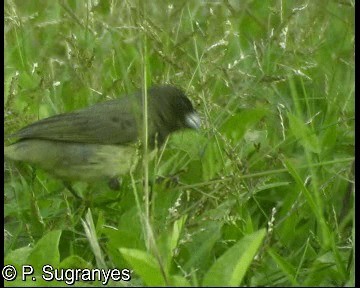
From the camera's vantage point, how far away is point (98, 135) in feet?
15.0

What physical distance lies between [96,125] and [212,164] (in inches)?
32.5

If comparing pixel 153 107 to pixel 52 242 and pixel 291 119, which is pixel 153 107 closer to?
pixel 291 119

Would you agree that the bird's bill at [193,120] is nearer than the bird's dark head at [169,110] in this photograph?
Yes

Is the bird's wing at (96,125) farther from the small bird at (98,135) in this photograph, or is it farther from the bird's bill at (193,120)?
A: the bird's bill at (193,120)

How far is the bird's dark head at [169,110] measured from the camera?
4515mm

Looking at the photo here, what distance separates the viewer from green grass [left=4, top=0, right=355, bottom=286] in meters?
3.12

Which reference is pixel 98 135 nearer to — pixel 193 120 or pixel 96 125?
pixel 96 125

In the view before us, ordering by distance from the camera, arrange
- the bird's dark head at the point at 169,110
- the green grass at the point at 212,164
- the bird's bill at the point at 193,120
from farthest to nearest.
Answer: the bird's dark head at the point at 169,110 < the bird's bill at the point at 193,120 < the green grass at the point at 212,164

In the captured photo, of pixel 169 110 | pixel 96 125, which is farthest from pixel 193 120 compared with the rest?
pixel 96 125

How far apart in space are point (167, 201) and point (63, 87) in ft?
4.23

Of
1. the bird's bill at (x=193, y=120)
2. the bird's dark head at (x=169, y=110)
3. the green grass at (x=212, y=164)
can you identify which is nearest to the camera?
the green grass at (x=212, y=164)

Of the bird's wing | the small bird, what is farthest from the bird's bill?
the bird's wing

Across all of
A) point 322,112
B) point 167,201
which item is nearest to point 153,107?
point 322,112

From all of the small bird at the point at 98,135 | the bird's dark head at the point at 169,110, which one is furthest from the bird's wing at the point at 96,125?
the bird's dark head at the point at 169,110
